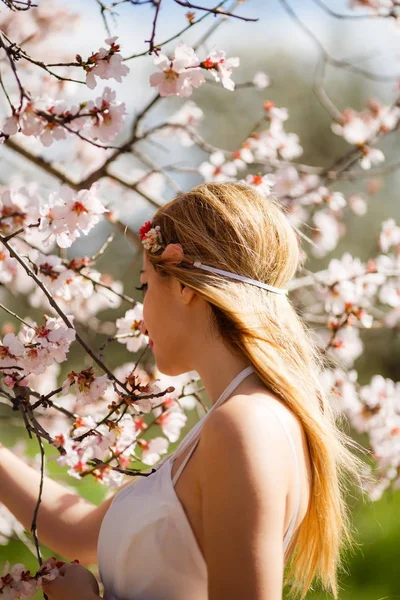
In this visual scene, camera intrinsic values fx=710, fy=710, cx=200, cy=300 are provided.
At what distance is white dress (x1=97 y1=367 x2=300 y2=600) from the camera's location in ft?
3.71

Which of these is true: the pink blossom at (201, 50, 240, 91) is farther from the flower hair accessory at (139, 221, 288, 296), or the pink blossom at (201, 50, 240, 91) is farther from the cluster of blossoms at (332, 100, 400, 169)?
the cluster of blossoms at (332, 100, 400, 169)

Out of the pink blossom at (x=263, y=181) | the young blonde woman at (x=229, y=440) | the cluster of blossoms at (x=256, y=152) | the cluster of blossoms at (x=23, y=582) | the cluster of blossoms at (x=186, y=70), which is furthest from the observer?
the cluster of blossoms at (x=256, y=152)

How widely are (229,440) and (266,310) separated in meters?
0.31

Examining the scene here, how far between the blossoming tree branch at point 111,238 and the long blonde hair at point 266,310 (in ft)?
0.40

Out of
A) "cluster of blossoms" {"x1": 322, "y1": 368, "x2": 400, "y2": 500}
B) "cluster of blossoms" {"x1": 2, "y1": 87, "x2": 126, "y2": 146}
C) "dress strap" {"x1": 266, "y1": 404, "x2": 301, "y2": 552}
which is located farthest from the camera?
"cluster of blossoms" {"x1": 322, "y1": 368, "x2": 400, "y2": 500}

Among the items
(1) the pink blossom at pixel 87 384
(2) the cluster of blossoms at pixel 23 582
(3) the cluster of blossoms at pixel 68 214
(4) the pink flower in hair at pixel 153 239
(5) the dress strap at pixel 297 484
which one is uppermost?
(3) the cluster of blossoms at pixel 68 214

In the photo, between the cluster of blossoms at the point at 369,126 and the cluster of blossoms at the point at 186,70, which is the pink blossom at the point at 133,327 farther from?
the cluster of blossoms at the point at 369,126

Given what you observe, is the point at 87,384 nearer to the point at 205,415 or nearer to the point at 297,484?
the point at 205,415

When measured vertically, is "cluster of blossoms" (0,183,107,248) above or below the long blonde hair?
above

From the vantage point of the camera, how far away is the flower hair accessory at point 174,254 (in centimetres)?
124

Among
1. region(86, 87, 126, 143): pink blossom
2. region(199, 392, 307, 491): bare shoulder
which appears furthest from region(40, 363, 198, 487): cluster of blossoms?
region(86, 87, 126, 143): pink blossom

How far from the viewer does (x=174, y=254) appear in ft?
4.14

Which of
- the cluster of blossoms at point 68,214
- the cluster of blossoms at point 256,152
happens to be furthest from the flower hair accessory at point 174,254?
the cluster of blossoms at point 256,152

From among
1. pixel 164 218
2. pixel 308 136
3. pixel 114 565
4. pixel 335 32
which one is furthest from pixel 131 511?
pixel 335 32
